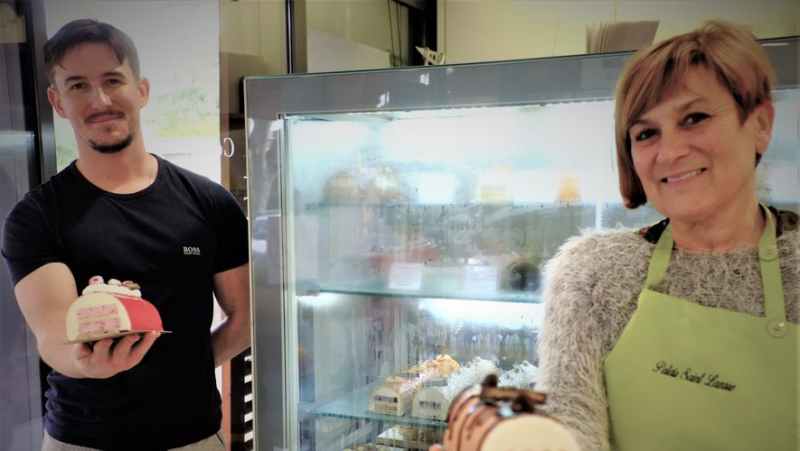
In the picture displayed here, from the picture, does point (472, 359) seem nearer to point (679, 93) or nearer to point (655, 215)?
point (655, 215)

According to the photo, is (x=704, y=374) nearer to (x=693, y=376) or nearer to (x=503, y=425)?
(x=693, y=376)

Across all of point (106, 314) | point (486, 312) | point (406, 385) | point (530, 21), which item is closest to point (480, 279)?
point (486, 312)

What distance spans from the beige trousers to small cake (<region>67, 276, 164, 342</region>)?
1.16 feet

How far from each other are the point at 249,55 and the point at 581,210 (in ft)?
4.29

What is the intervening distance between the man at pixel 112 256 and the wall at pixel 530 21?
1.11 meters

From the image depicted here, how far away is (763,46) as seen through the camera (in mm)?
1083

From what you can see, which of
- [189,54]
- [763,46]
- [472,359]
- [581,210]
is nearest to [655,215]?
[581,210]

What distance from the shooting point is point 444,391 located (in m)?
1.54

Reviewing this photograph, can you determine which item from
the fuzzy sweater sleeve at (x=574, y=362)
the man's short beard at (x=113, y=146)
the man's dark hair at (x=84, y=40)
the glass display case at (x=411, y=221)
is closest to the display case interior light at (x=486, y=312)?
the glass display case at (x=411, y=221)

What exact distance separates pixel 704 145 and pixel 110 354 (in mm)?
1293

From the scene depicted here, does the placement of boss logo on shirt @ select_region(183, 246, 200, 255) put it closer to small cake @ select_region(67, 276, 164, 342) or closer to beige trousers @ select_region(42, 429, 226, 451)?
small cake @ select_region(67, 276, 164, 342)

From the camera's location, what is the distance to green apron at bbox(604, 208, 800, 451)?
3.31ft

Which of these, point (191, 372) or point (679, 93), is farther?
point (191, 372)

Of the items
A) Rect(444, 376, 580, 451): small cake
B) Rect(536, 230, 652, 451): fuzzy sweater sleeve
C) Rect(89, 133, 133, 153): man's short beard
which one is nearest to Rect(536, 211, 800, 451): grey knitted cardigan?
Rect(536, 230, 652, 451): fuzzy sweater sleeve
